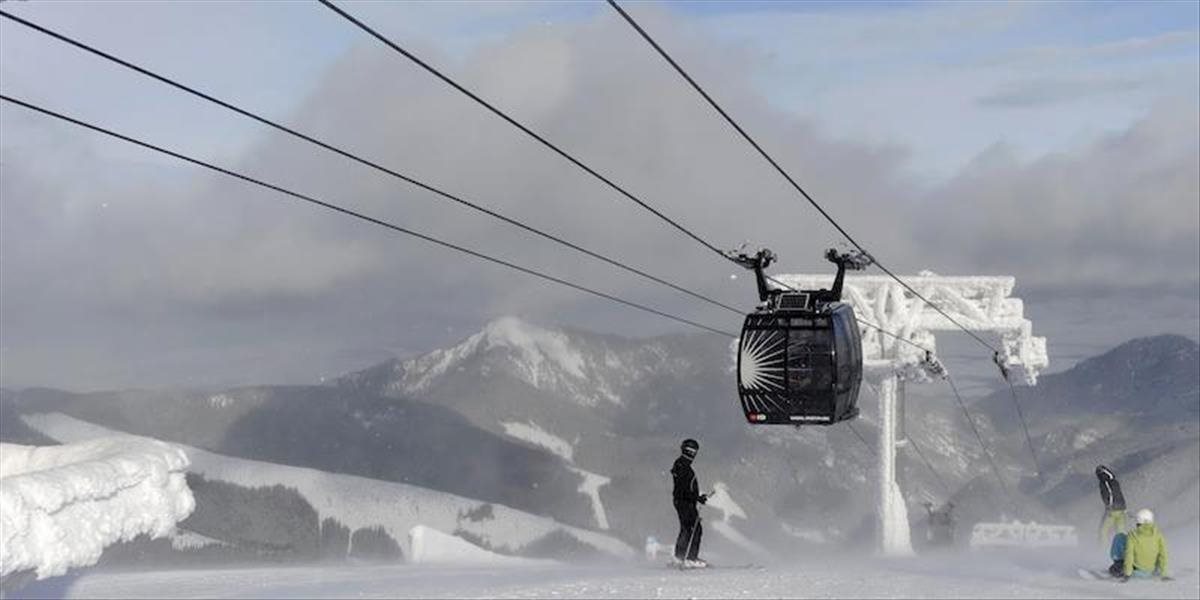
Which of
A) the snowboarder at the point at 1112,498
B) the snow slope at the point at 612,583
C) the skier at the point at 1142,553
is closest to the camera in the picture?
the snow slope at the point at 612,583

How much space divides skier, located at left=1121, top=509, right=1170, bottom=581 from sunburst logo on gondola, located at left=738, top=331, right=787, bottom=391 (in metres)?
7.37

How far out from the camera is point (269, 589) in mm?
26250

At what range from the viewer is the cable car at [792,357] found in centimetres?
2847

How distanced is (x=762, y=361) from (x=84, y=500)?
13653 millimetres

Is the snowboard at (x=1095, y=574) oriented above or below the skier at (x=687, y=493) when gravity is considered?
below

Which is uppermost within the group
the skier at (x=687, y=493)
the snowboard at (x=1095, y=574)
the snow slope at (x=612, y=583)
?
the skier at (x=687, y=493)

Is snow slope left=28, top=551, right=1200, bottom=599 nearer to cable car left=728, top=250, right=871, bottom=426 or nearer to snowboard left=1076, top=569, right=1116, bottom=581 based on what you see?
snowboard left=1076, top=569, right=1116, bottom=581

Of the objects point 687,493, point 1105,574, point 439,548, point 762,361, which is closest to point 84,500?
point 687,493

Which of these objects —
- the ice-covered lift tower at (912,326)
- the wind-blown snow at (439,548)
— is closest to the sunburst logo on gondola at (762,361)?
the wind-blown snow at (439,548)

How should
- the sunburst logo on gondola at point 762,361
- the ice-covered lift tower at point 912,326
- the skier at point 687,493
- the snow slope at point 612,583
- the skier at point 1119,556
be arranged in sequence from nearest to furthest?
the snow slope at point 612,583
the skier at point 687,493
the skier at point 1119,556
the sunburst logo on gondola at point 762,361
the ice-covered lift tower at point 912,326

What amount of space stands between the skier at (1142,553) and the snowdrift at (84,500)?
19.5 m

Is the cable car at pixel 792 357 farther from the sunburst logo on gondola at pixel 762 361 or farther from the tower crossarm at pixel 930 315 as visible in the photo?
the tower crossarm at pixel 930 315

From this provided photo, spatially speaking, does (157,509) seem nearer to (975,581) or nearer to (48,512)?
(48,512)

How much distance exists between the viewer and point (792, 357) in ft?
93.5
